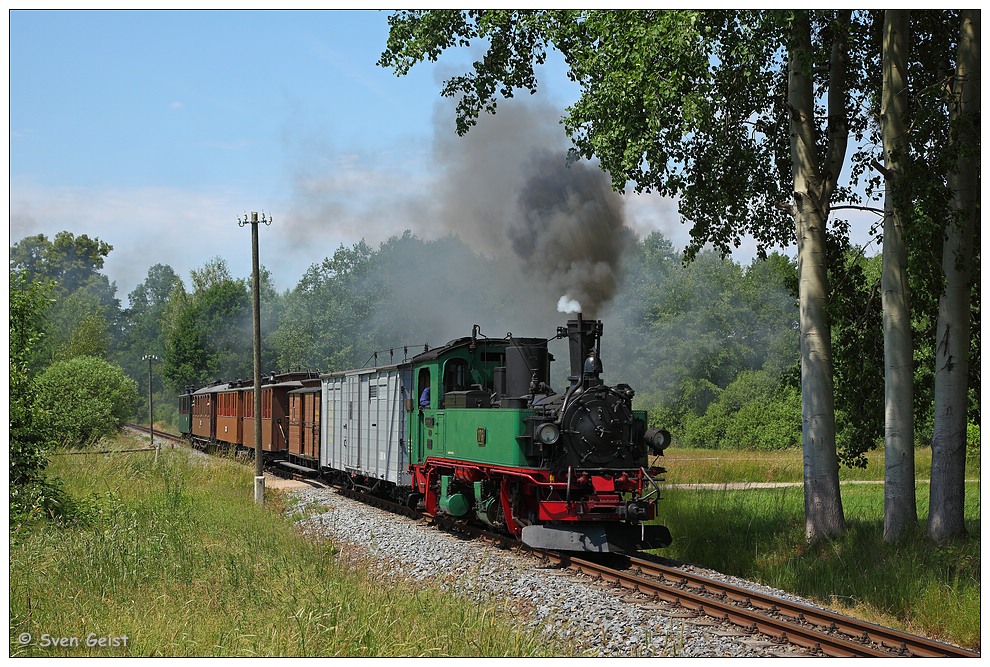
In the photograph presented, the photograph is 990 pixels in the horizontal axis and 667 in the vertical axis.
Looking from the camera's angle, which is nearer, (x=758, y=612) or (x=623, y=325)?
(x=758, y=612)

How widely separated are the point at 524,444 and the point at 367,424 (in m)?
7.06

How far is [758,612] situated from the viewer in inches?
361

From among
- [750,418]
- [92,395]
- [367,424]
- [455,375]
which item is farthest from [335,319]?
[455,375]

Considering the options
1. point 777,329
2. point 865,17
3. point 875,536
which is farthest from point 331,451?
point 777,329

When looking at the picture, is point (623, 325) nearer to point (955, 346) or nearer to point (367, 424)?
point (367, 424)

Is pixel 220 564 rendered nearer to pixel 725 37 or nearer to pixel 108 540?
pixel 108 540

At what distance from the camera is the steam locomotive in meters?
11.8

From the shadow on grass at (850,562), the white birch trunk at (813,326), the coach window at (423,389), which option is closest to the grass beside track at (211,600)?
the coach window at (423,389)

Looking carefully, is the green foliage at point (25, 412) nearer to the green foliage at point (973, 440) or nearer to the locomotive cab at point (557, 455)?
the locomotive cab at point (557, 455)

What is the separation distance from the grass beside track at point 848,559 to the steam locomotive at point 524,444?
4.50 feet

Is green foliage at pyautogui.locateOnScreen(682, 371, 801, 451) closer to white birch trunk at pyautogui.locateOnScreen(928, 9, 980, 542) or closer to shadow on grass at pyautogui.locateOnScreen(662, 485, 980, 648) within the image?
→ shadow on grass at pyautogui.locateOnScreen(662, 485, 980, 648)

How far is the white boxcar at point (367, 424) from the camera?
16.1m

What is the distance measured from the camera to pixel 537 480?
11.9 metres
